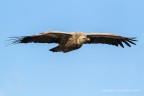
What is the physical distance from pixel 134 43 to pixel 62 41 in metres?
3.66

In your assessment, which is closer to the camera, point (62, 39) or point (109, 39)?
point (62, 39)

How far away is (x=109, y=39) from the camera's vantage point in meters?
27.4

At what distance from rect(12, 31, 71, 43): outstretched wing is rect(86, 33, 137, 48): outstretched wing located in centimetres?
144

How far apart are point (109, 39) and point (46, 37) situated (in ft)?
10.7

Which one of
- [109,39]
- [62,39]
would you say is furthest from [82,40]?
[109,39]

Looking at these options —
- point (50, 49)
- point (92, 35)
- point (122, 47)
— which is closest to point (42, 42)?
point (50, 49)

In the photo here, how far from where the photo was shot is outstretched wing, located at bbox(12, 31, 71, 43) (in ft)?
82.8

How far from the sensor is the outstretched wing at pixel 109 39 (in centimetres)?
2673

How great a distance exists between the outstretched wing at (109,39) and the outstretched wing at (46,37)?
144 centimetres

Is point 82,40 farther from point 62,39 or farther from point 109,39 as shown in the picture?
point 109,39

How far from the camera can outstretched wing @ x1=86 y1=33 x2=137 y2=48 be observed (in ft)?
87.7

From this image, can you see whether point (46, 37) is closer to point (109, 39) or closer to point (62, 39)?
A: point (62, 39)

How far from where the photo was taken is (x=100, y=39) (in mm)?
27156

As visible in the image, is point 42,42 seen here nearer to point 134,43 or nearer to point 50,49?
point 50,49
